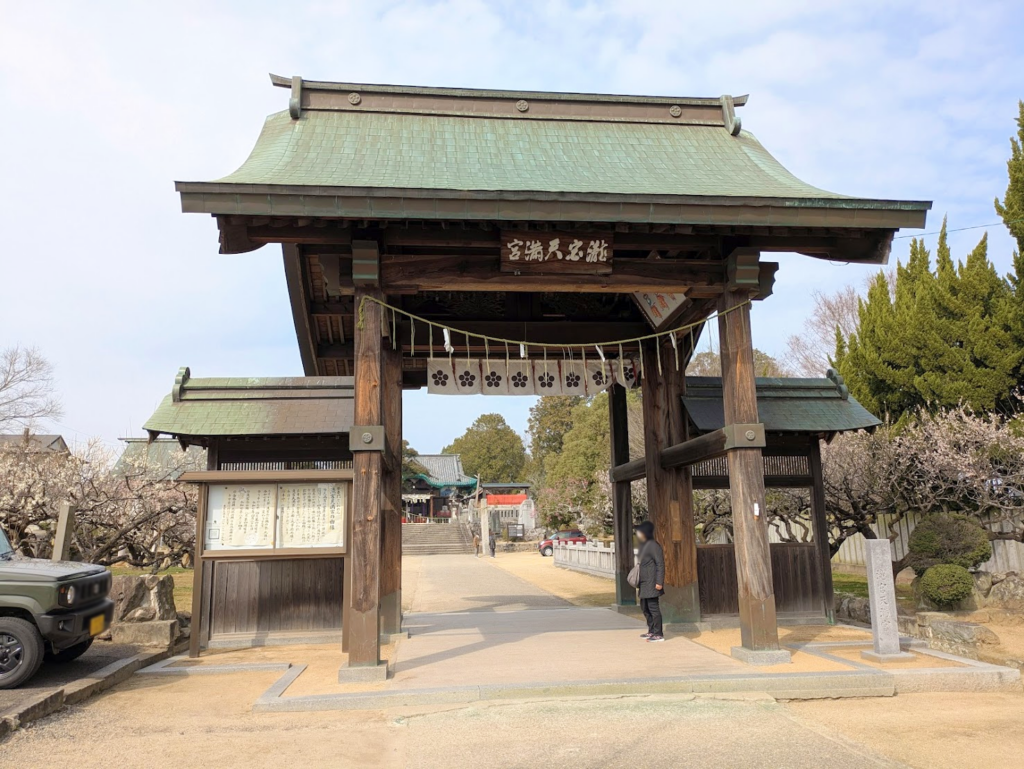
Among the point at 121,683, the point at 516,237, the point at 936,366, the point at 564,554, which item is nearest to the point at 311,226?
the point at 516,237

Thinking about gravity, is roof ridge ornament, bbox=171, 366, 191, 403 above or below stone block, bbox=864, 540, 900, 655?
above

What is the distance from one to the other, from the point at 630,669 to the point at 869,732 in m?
2.47

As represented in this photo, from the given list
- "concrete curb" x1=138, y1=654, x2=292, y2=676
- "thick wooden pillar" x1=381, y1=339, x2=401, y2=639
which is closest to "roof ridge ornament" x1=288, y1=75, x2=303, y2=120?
"thick wooden pillar" x1=381, y1=339, x2=401, y2=639

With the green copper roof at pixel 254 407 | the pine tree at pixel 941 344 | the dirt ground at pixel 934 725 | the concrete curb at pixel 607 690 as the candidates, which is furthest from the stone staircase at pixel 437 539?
the dirt ground at pixel 934 725

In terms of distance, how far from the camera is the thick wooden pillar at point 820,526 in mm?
11773

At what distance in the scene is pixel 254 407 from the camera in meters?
11.5

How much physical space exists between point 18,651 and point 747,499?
784 centimetres

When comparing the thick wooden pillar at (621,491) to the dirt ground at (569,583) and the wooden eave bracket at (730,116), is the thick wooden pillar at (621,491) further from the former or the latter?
the wooden eave bracket at (730,116)

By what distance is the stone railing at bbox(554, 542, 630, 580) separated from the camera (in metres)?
25.9

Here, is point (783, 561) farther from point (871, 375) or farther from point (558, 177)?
point (871, 375)

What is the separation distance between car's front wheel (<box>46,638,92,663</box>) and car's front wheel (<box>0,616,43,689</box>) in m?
1.14

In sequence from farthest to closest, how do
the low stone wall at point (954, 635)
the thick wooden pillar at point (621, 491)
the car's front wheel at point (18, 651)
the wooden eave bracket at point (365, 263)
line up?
the thick wooden pillar at point (621, 491) → the low stone wall at point (954, 635) → the wooden eave bracket at point (365, 263) → the car's front wheel at point (18, 651)

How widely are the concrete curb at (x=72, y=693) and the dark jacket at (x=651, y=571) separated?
21.1 ft

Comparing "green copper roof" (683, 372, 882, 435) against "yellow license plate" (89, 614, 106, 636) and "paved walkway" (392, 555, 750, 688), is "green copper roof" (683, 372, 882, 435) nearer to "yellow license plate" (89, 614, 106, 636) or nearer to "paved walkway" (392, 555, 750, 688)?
"paved walkway" (392, 555, 750, 688)
